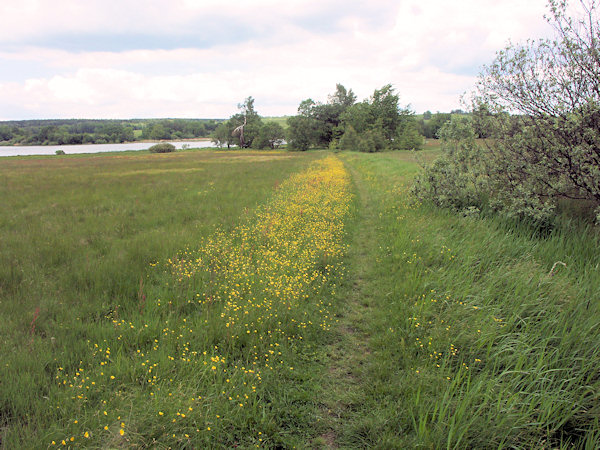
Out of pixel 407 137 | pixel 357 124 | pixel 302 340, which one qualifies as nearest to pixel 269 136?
pixel 357 124

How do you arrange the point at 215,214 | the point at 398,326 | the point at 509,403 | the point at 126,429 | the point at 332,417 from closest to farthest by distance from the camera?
the point at 126,429, the point at 509,403, the point at 332,417, the point at 398,326, the point at 215,214

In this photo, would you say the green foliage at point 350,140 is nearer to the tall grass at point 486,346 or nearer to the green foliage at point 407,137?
the green foliage at point 407,137

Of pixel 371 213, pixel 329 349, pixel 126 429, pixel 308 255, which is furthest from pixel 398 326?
pixel 371 213

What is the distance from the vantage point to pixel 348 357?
4.09 metres

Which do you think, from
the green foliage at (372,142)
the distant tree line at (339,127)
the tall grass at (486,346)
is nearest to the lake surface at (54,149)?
the distant tree line at (339,127)

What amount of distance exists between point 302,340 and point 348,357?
0.72 metres

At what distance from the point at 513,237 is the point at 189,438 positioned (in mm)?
7250

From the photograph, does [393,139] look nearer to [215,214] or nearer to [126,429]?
[215,214]

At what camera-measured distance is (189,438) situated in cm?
277

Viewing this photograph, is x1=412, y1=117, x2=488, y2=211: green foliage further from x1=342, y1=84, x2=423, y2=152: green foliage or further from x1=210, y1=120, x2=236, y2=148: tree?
x1=210, y1=120, x2=236, y2=148: tree

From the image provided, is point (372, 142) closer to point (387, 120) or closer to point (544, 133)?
point (387, 120)

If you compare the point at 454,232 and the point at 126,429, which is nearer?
the point at 126,429

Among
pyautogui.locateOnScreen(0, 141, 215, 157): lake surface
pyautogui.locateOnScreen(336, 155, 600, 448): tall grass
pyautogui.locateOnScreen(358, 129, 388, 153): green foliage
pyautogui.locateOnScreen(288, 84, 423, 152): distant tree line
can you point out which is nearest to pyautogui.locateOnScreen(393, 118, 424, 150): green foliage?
pyautogui.locateOnScreen(288, 84, 423, 152): distant tree line

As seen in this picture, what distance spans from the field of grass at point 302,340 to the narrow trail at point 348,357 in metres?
0.02
